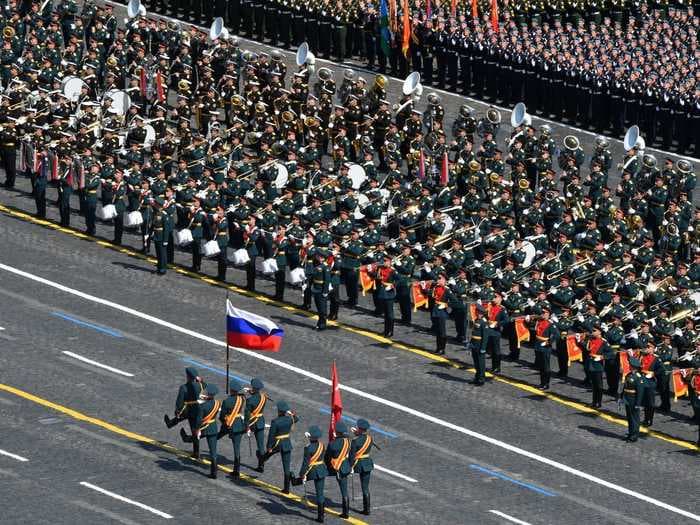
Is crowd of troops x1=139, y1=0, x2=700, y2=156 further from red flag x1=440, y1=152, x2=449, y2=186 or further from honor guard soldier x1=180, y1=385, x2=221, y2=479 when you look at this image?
honor guard soldier x1=180, y1=385, x2=221, y2=479

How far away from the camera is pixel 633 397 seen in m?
52.7

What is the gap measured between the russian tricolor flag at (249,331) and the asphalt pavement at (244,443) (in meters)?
2.60

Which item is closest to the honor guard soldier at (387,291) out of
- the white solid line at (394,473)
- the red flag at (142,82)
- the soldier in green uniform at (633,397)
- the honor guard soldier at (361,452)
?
the soldier in green uniform at (633,397)

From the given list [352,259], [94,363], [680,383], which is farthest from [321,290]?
[680,383]

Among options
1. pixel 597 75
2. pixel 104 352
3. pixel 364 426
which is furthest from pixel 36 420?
pixel 597 75

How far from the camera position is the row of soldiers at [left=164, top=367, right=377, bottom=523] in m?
46.1

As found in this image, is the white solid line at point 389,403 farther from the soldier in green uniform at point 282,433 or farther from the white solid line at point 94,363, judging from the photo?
the soldier in green uniform at point 282,433

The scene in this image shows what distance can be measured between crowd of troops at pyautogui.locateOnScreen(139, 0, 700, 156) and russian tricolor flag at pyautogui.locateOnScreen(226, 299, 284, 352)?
27963 millimetres

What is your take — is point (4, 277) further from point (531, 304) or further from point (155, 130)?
point (531, 304)

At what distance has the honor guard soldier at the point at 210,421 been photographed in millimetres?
47656

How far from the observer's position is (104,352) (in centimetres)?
5525

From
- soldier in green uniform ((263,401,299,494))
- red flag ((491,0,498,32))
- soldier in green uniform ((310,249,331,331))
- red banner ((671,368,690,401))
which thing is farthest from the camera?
red flag ((491,0,498,32))

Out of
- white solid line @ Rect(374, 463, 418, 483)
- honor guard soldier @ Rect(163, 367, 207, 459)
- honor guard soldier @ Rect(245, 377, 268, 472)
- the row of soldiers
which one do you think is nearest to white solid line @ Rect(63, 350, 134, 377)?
the row of soldiers

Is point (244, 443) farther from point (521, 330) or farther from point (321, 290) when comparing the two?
point (521, 330)
